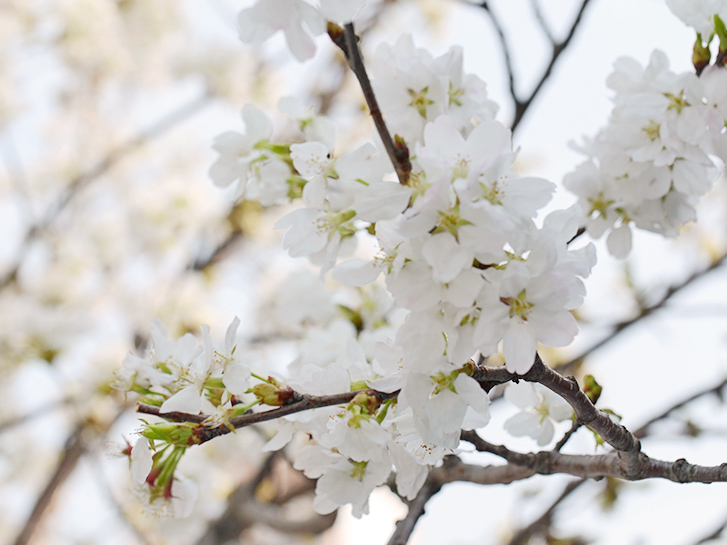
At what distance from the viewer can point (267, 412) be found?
38cm

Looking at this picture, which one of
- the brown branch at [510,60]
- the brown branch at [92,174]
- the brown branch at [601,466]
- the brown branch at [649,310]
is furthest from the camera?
the brown branch at [92,174]

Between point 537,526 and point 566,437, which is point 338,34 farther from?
point 537,526

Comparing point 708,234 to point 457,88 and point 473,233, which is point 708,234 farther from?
point 473,233

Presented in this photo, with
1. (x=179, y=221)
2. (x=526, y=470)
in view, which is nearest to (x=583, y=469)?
(x=526, y=470)

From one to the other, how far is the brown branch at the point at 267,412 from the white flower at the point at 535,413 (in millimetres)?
184

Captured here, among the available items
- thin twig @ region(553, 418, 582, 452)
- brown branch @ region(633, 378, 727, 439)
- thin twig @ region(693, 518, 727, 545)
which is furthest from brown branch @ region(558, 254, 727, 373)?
thin twig @ region(553, 418, 582, 452)

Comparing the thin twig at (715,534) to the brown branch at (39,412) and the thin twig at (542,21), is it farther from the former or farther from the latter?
the brown branch at (39,412)

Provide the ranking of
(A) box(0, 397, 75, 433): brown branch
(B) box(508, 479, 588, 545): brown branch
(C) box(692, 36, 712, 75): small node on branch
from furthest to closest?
1. (A) box(0, 397, 75, 433): brown branch
2. (B) box(508, 479, 588, 545): brown branch
3. (C) box(692, 36, 712, 75): small node on branch

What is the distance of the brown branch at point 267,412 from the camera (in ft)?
1.24

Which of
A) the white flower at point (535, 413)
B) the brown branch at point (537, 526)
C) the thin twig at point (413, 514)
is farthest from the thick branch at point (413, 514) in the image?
the brown branch at point (537, 526)

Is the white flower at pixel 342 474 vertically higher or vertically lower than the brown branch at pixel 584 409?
lower

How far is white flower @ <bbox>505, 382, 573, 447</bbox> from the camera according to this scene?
53 cm

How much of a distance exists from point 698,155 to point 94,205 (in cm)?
264

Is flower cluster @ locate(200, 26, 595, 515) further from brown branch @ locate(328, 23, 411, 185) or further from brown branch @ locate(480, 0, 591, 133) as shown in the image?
brown branch @ locate(480, 0, 591, 133)
